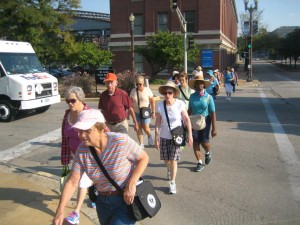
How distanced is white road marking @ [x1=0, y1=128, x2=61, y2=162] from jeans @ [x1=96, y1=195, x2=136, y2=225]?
5.54 meters

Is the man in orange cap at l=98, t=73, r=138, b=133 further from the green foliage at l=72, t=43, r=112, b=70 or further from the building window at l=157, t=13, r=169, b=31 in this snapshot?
the building window at l=157, t=13, r=169, b=31

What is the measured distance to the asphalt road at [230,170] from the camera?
5.00 m

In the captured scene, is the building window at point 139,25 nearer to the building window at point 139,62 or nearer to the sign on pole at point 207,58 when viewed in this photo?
the building window at point 139,62

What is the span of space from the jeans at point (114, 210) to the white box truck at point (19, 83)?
10.3 metres

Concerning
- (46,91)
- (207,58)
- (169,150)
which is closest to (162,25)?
(207,58)

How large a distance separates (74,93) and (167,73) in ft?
102

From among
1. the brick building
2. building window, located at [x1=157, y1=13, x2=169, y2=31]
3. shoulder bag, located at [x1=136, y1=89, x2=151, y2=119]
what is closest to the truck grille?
shoulder bag, located at [x1=136, y1=89, x2=151, y2=119]

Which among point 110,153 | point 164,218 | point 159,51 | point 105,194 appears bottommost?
point 164,218

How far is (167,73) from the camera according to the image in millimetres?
35438

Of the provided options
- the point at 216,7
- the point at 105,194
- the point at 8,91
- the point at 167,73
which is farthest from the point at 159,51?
the point at 105,194

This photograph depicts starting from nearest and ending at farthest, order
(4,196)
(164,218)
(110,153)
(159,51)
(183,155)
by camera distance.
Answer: (110,153)
(164,218)
(4,196)
(183,155)
(159,51)

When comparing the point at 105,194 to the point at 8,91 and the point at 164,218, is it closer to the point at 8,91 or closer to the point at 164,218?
the point at 164,218

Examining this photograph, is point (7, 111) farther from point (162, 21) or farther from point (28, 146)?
point (162, 21)

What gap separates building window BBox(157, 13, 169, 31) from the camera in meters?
36.3
